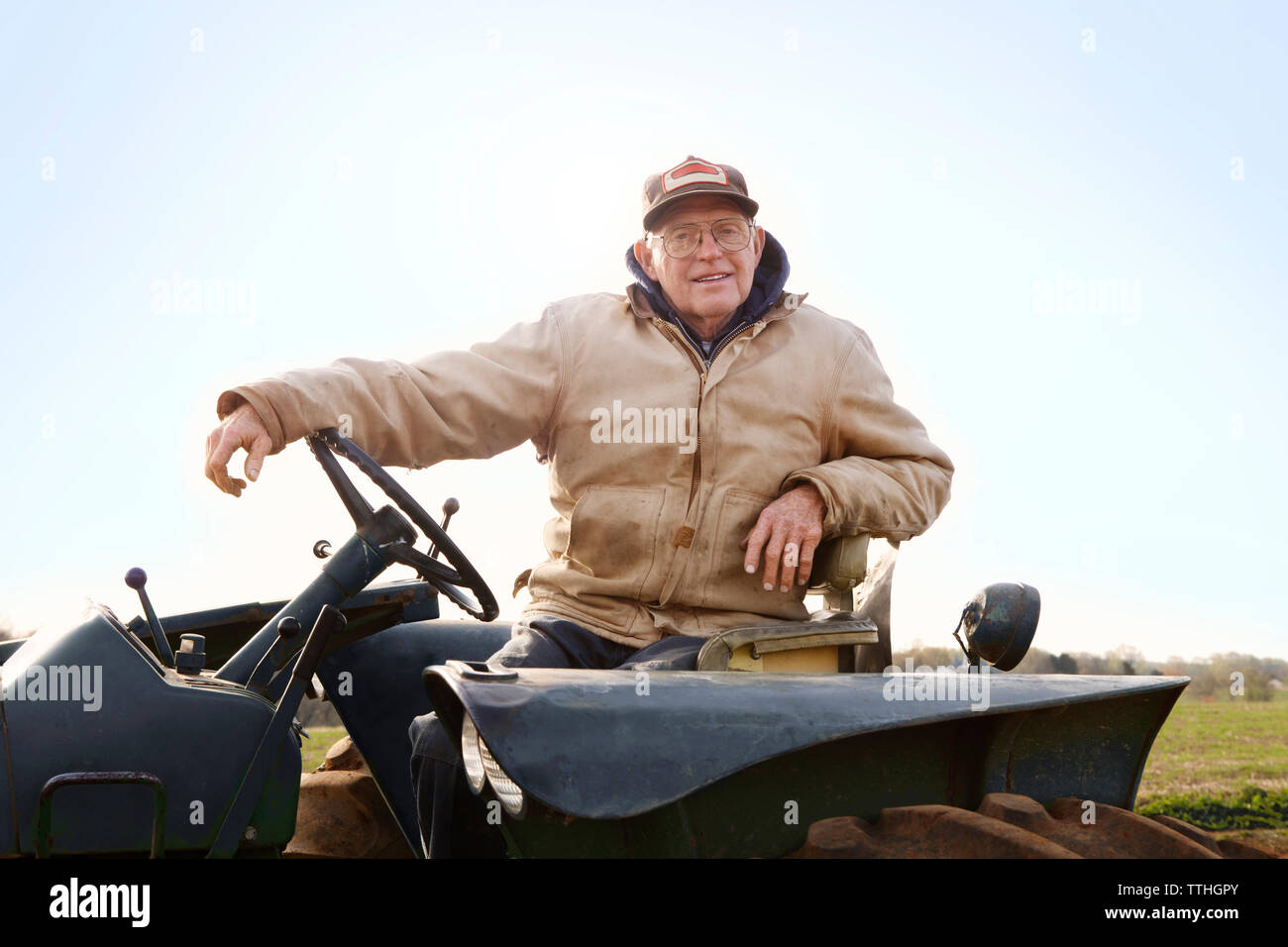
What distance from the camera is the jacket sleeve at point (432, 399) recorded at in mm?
2283

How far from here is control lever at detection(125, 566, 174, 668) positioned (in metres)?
2.34

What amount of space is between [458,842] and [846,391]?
145 centimetres

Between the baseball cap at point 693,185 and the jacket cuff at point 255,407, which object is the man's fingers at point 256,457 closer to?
the jacket cuff at point 255,407

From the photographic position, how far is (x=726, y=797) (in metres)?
1.66

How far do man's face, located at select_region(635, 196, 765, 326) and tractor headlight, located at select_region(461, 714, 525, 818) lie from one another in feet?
4.86

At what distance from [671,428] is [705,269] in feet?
1.53

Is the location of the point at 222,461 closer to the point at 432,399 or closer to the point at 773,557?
the point at 432,399

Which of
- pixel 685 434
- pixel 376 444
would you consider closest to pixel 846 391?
pixel 685 434

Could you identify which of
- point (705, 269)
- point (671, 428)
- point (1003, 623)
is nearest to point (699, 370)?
point (671, 428)

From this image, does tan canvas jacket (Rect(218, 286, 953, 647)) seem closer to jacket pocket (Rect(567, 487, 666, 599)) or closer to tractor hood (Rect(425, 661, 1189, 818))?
jacket pocket (Rect(567, 487, 666, 599))

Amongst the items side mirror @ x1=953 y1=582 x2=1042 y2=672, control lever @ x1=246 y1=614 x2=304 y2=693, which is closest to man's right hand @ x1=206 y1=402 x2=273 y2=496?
control lever @ x1=246 y1=614 x2=304 y2=693

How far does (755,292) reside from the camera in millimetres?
2973

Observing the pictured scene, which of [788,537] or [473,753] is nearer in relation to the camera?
[473,753]

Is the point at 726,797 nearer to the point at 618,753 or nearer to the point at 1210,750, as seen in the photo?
the point at 618,753
